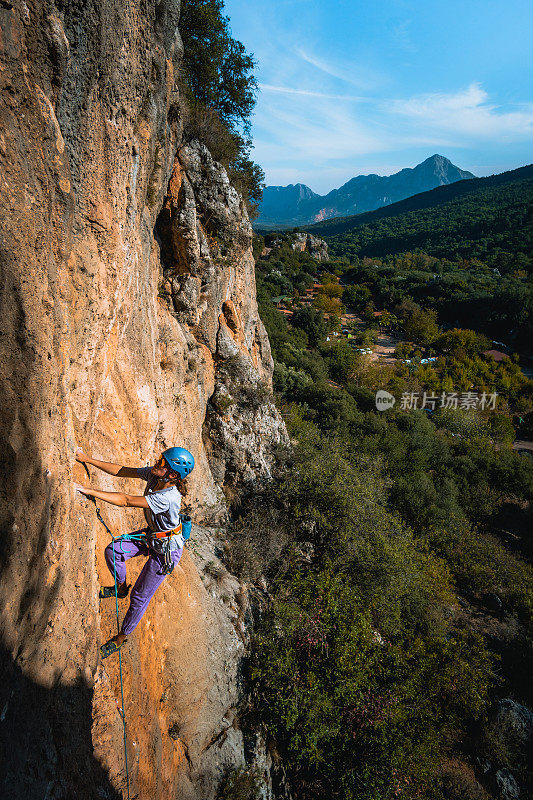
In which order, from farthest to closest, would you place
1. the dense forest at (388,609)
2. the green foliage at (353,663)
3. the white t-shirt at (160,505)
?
the dense forest at (388,609), the green foliage at (353,663), the white t-shirt at (160,505)

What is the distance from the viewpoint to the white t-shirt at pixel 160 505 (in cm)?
407

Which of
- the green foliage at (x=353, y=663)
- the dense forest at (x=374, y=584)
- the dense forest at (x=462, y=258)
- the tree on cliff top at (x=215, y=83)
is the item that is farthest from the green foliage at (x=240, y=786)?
the dense forest at (x=462, y=258)

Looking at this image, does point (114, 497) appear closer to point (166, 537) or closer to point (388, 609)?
point (166, 537)

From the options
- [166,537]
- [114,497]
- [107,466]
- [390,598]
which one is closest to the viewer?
[114,497]

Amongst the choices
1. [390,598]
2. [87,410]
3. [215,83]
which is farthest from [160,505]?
[215,83]

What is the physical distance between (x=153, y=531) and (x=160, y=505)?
500 millimetres

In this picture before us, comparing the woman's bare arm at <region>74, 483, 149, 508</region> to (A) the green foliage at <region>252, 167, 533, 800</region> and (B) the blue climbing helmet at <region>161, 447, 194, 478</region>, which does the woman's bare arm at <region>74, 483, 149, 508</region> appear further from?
(A) the green foliage at <region>252, 167, 533, 800</region>

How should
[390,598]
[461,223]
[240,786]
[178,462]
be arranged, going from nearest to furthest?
1. [178,462]
2. [240,786]
3. [390,598]
4. [461,223]

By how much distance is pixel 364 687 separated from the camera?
8.37 m

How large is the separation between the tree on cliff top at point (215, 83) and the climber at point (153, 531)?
992cm

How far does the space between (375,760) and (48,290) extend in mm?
10474

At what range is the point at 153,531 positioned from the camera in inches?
172

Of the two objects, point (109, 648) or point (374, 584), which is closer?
point (109, 648)

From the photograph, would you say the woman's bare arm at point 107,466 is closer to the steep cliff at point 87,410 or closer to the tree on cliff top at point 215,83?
the steep cliff at point 87,410
